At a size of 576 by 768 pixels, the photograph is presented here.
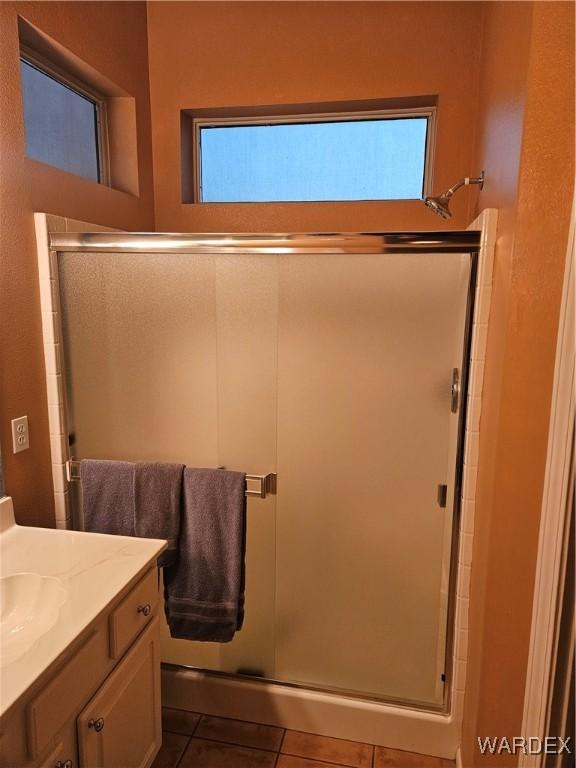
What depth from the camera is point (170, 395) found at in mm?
1796

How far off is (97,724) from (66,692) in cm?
19

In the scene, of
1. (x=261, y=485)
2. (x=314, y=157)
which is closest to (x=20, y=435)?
(x=261, y=485)

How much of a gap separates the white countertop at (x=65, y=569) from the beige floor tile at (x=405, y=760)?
3.73 feet

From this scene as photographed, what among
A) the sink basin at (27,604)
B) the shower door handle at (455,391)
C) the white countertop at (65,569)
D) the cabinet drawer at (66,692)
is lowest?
the cabinet drawer at (66,692)

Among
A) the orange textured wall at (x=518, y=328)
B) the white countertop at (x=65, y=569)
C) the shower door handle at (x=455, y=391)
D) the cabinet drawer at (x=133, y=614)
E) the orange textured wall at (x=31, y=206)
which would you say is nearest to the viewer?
the white countertop at (x=65, y=569)

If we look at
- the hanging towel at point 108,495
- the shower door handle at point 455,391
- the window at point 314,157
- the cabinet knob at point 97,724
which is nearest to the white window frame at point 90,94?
the window at point 314,157

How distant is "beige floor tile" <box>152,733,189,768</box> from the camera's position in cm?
174

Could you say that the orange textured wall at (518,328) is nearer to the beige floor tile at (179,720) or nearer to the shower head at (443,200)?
the shower head at (443,200)

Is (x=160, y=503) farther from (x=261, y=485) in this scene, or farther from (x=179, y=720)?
(x=179, y=720)

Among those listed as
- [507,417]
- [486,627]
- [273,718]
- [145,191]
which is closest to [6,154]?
[145,191]

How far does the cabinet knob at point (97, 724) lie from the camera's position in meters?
1.16

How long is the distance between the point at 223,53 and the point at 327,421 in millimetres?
1610

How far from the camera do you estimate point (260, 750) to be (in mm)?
1781

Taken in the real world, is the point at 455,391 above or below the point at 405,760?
above
